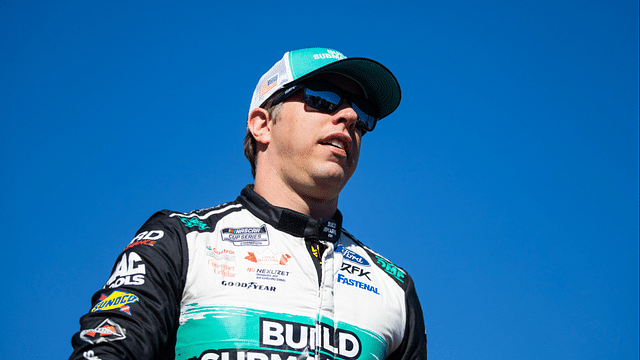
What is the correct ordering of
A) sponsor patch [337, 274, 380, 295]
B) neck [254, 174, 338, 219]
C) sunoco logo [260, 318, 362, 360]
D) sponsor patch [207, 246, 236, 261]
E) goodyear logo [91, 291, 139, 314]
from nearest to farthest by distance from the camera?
goodyear logo [91, 291, 139, 314] < sunoco logo [260, 318, 362, 360] < sponsor patch [207, 246, 236, 261] < sponsor patch [337, 274, 380, 295] < neck [254, 174, 338, 219]

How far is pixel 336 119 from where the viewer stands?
4.35 meters

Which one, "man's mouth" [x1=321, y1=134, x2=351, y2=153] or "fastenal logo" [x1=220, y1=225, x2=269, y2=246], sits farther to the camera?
"man's mouth" [x1=321, y1=134, x2=351, y2=153]

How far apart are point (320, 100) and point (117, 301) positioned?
7.05 feet

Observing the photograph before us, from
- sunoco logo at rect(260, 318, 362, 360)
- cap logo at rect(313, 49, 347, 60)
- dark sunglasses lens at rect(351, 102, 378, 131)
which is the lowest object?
sunoco logo at rect(260, 318, 362, 360)

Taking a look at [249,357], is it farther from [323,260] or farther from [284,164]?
[284,164]

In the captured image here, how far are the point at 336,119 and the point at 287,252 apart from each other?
117cm

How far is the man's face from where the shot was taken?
420cm

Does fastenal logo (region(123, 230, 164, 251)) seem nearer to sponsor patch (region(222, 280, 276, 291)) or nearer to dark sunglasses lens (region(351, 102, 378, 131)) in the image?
sponsor patch (region(222, 280, 276, 291))

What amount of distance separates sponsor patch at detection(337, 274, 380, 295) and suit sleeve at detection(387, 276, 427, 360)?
38 centimetres

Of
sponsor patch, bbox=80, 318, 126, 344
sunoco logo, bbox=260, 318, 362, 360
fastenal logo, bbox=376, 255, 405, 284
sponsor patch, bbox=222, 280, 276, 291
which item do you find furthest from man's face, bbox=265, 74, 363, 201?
sponsor patch, bbox=80, 318, 126, 344

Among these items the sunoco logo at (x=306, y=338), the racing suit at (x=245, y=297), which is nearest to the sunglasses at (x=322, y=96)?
the racing suit at (x=245, y=297)

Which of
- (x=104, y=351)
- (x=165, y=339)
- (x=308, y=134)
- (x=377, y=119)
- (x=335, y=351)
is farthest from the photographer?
(x=377, y=119)

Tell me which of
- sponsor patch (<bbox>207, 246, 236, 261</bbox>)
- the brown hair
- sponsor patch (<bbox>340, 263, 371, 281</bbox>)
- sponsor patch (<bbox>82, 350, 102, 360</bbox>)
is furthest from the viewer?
the brown hair

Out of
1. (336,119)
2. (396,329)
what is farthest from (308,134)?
(396,329)
